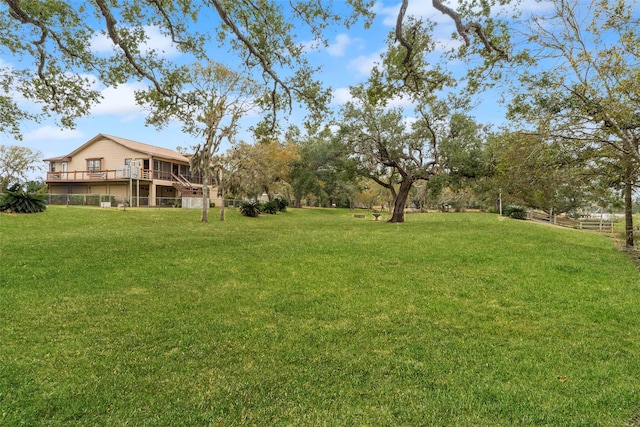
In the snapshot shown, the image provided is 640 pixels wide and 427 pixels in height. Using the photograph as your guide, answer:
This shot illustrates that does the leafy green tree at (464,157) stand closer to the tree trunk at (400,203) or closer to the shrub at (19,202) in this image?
the tree trunk at (400,203)

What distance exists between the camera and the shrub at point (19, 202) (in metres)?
16.6

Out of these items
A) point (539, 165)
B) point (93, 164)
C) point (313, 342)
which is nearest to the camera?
point (313, 342)

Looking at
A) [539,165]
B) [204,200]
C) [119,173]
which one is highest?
[119,173]

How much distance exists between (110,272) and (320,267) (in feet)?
15.0

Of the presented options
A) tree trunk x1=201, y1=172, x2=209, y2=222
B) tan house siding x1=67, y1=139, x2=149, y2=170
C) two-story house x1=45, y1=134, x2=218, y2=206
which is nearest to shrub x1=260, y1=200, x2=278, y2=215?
tree trunk x1=201, y1=172, x2=209, y2=222

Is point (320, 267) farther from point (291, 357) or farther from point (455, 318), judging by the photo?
point (291, 357)

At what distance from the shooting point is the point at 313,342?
433 centimetres

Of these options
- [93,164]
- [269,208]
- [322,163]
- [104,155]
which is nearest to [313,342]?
[322,163]

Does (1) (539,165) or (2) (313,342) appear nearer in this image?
(2) (313,342)

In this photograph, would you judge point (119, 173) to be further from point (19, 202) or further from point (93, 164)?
point (19, 202)

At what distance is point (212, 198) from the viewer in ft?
142

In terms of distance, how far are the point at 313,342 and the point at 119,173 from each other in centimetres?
3511

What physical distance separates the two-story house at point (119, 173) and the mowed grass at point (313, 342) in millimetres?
27210

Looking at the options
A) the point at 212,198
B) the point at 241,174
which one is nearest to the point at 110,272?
the point at 241,174
